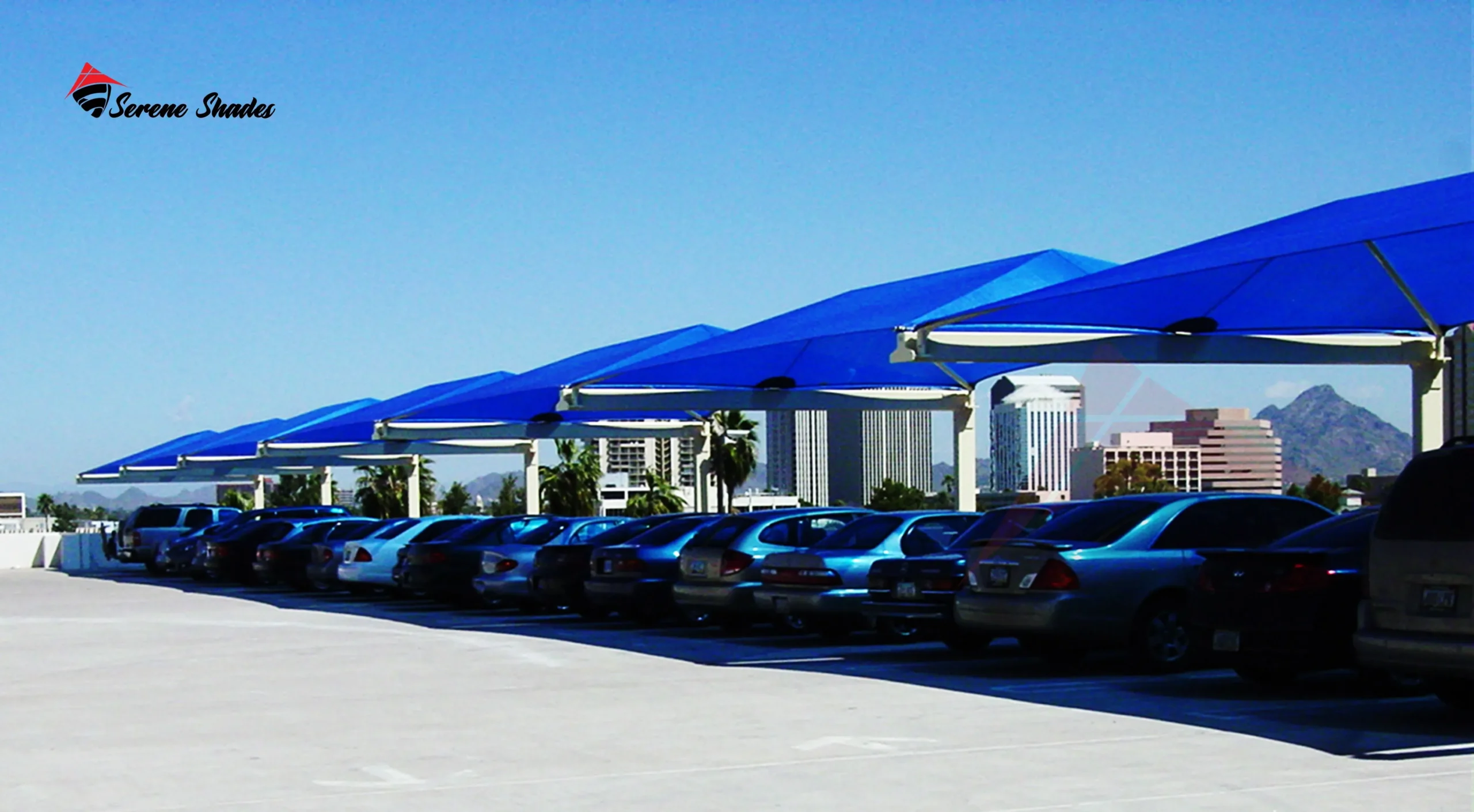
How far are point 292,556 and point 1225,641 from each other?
69.9 ft

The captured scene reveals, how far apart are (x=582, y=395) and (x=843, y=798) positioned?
18.5 m

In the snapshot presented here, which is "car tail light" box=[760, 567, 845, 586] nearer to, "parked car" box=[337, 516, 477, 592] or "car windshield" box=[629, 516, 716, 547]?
"car windshield" box=[629, 516, 716, 547]

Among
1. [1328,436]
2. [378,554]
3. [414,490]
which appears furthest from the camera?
[1328,436]

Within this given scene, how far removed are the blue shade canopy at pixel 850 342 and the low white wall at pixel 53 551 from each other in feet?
90.5

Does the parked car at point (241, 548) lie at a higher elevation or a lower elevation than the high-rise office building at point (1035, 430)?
lower

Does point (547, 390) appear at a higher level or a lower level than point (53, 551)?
higher

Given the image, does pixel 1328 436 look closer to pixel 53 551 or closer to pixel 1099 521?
pixel 53 551

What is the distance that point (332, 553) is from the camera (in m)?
28.3

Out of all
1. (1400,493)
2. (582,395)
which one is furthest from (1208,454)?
(1400,493)

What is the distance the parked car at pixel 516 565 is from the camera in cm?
2234

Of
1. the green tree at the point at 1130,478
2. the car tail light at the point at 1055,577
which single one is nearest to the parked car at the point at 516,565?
the car tail light at the point at 1055,577

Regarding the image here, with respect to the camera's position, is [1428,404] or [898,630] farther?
[1428,404]

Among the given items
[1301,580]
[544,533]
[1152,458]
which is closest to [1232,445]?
[1152,458]

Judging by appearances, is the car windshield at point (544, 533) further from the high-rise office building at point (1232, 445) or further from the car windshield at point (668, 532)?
the high-rise office building at point (1232, 445)
